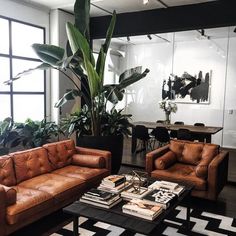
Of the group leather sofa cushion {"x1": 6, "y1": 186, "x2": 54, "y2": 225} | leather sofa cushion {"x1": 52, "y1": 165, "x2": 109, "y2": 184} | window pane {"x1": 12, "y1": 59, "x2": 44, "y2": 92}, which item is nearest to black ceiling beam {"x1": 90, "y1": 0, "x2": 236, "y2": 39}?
window pane {"x1": 12, "y1": 59, "x2": 44, "y2": 92}

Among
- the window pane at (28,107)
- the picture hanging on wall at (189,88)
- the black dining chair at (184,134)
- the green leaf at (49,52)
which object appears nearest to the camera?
the green leaf at (49,52)

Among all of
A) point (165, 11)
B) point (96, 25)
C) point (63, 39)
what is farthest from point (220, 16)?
point (63, 39)

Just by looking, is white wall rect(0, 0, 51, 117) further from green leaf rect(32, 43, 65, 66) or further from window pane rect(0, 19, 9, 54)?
green leaf rect(32, 43, 65, 66)

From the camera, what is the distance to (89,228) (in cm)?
311

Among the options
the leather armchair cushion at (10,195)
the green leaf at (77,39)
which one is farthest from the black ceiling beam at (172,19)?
the leather armchair cushion at (10,195)

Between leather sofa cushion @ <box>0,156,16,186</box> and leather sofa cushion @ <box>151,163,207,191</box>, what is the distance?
1.94m

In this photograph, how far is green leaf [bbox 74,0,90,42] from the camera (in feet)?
14.8

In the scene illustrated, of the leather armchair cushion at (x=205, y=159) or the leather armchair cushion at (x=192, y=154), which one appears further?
the leather armchair cushion at (x=192, y=154)

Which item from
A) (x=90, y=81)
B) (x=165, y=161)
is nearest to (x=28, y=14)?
(x=90, y=81)

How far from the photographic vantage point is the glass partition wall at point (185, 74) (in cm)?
735

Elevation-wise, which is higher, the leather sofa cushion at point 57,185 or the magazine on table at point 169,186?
the magazine on table at point 169,186

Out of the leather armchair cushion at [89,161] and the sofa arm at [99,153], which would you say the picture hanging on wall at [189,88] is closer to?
the sofa arm at [99,153]

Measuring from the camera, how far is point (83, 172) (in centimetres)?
382

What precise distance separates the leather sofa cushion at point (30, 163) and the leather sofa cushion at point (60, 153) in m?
0.10
